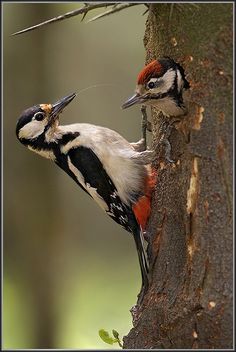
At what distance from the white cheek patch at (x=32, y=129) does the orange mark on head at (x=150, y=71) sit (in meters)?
0.87

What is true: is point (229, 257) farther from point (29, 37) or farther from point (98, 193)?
point (29, 37)

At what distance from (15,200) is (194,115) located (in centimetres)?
481

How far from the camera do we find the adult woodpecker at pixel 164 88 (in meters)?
3.71

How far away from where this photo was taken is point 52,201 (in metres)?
8.04

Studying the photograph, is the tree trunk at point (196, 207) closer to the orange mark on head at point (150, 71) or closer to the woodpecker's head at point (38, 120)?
the orange mark on head at point (150, 71)

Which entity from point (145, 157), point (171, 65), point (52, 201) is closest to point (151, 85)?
point (171, 65)

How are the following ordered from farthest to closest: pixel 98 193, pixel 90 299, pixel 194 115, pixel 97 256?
pixel 97 256, pixel 90 299, pixel 98 193, pixel 194 115

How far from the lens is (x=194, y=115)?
3.54m

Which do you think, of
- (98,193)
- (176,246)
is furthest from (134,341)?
(98,193)

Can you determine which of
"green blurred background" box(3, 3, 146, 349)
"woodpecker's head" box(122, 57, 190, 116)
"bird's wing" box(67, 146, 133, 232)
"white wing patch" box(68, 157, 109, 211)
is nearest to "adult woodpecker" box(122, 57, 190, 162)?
"woodpecker's head" box(122, 57, 190, 116)

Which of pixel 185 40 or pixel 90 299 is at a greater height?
pixel 185 40

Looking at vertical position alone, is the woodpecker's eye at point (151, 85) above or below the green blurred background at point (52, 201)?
above

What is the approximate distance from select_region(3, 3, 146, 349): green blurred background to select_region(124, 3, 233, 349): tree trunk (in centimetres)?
376

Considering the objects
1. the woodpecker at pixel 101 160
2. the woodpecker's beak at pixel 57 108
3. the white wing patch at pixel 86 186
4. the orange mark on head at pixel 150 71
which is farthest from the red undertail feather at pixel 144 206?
the woodpecker's beak at pixel 57 108
